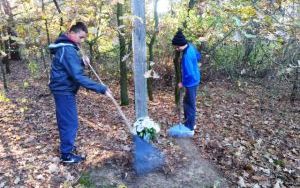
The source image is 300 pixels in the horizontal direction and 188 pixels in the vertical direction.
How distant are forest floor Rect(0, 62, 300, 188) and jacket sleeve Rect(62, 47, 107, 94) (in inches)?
49.4

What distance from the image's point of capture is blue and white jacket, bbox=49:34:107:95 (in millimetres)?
4996

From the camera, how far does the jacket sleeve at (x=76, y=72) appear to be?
4980 millimetres

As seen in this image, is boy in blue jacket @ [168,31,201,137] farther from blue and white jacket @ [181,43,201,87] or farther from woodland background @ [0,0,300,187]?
woodland background @ [0,0,300,187]

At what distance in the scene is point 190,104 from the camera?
6578mm

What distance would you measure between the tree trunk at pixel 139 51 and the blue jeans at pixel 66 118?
1044 mm

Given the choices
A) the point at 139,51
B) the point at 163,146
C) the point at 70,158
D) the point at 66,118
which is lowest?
the point at 163,146

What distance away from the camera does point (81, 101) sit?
9.66 m

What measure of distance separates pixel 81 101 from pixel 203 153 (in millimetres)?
4601

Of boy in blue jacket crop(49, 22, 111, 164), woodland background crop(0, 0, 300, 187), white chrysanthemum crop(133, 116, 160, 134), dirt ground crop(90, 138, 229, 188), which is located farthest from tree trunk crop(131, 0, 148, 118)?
dirt ground crop(90, 138, 229, 188)

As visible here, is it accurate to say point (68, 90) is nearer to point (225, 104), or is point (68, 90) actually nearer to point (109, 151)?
point (109, 151)

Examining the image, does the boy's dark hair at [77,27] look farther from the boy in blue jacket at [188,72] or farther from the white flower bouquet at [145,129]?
the boy in blue jacket at [188,72]

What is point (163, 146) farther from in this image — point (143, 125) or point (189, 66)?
point (189, 66)

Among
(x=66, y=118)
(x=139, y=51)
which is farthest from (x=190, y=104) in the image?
(x=66, y=118)

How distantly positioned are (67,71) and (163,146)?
229cm
